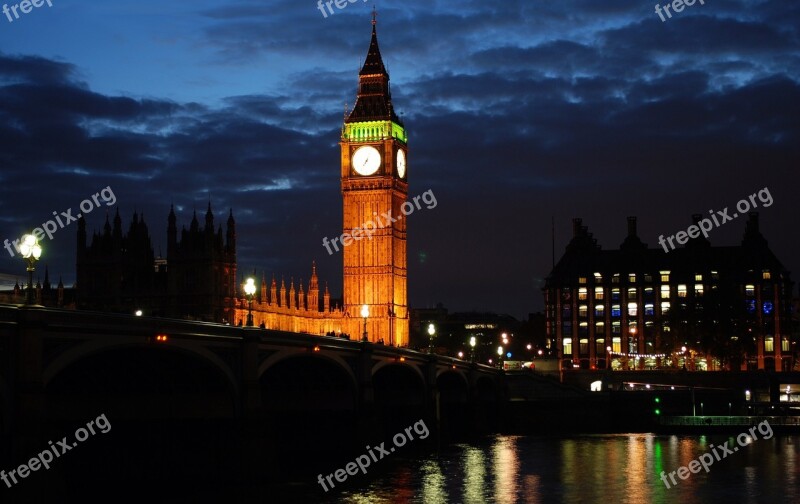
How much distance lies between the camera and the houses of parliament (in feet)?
487

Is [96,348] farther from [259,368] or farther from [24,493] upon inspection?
[259,368]

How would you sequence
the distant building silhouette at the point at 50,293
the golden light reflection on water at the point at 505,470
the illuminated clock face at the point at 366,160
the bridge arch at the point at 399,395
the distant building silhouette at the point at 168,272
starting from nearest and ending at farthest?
the golden light reflection on water at the point at 505,470, the bridge arch at the point at 399,395, the distant building silhouette at the point at 50,293, the distant building silhouette at the point at 168,272, the illuminated clock face at the point at 366,160

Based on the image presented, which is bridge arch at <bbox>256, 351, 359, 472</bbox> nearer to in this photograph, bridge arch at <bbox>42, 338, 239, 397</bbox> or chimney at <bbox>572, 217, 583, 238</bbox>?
bridge arch at <bbox>42, 338, 239, 397</bbox>

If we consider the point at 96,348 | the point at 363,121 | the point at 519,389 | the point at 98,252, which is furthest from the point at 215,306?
the point at 96,348

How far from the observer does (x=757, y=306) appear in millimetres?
178500

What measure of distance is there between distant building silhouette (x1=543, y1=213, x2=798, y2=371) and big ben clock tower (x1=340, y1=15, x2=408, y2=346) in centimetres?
2322

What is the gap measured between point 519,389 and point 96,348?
320 feet

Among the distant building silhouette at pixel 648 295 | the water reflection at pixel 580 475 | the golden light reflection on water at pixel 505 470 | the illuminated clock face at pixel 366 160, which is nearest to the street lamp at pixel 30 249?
the water reflection at pixel 580 475

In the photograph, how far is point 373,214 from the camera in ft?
607

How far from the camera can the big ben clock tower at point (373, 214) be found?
183750mm

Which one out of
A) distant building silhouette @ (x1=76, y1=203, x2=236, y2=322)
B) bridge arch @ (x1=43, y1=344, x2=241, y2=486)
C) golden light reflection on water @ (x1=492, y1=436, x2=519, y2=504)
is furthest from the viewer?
distant building silhouette @ (x1=76, y1=203, x2=236, y2=322)

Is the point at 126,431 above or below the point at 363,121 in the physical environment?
below

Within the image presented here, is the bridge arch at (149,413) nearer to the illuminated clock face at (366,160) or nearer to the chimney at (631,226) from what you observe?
the illuminated clock face at (366,160)

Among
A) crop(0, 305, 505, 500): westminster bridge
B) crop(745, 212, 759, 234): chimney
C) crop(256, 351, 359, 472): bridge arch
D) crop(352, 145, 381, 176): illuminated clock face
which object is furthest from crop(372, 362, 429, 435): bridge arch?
crop(745, 212, 759, 234): chimney
